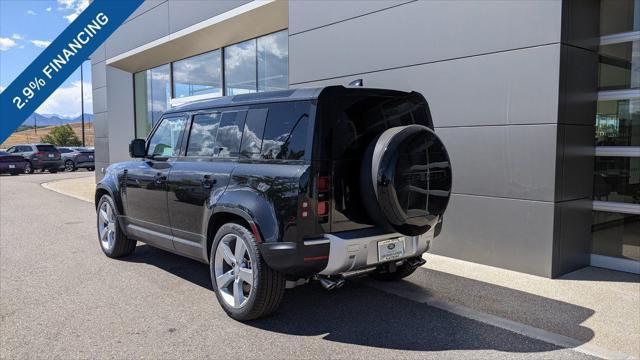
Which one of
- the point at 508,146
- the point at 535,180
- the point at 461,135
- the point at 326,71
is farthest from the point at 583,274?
the point at 326,71

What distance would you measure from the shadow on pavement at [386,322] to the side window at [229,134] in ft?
4.99

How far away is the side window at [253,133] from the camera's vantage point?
4266 mm

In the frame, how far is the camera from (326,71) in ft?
26.8

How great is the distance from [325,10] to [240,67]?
4571 millimetres

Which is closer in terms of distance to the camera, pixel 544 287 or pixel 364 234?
pixel 364 234

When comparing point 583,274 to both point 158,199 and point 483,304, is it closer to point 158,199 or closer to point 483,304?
point 483,304

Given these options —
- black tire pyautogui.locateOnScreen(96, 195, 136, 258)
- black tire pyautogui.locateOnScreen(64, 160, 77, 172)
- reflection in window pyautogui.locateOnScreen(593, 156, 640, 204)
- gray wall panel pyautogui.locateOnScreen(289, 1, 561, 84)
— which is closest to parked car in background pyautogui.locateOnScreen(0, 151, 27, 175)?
black tire pyautogui.locateOnScreen(64, 160, 77, 172)

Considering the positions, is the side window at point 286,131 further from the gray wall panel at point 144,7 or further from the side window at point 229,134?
the gray wall panel at point 144,7

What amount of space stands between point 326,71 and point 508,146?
137 inches

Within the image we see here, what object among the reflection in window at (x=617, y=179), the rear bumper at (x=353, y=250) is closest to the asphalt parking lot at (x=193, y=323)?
the rear bumper at (x=353, y=250)

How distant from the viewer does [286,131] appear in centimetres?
404

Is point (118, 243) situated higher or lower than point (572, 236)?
lower

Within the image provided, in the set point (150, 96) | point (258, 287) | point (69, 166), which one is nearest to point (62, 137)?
point (69, 166)

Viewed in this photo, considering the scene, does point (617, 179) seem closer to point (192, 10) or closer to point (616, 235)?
point (616, 235)
